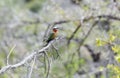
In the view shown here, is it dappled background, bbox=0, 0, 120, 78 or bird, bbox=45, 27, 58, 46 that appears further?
dappled background, bbox=0, 0, 120, 78

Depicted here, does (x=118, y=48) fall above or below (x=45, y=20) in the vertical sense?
above

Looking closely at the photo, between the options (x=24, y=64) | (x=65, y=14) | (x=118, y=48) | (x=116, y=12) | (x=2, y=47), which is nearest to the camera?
(x=24, y=64)

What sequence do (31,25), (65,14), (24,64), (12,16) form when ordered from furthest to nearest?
(12,16) < (31,25) < (65,14) < (24,64)

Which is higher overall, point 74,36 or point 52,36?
point 52,36

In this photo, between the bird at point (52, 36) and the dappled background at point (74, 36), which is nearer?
the bird at point (52, 36)

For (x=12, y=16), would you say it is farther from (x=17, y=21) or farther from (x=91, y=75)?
(x=91, y=75)

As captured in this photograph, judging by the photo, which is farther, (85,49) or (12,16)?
(12,16)

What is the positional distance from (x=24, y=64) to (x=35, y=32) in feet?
18.9

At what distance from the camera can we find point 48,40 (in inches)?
210

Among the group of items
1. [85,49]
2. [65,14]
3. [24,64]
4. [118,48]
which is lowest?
[85,49]

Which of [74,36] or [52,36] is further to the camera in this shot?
[74,36]

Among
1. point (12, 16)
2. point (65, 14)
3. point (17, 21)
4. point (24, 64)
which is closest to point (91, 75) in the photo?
point (65, 14)

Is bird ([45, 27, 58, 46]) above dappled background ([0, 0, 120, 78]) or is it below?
above

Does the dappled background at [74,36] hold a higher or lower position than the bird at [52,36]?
lower
